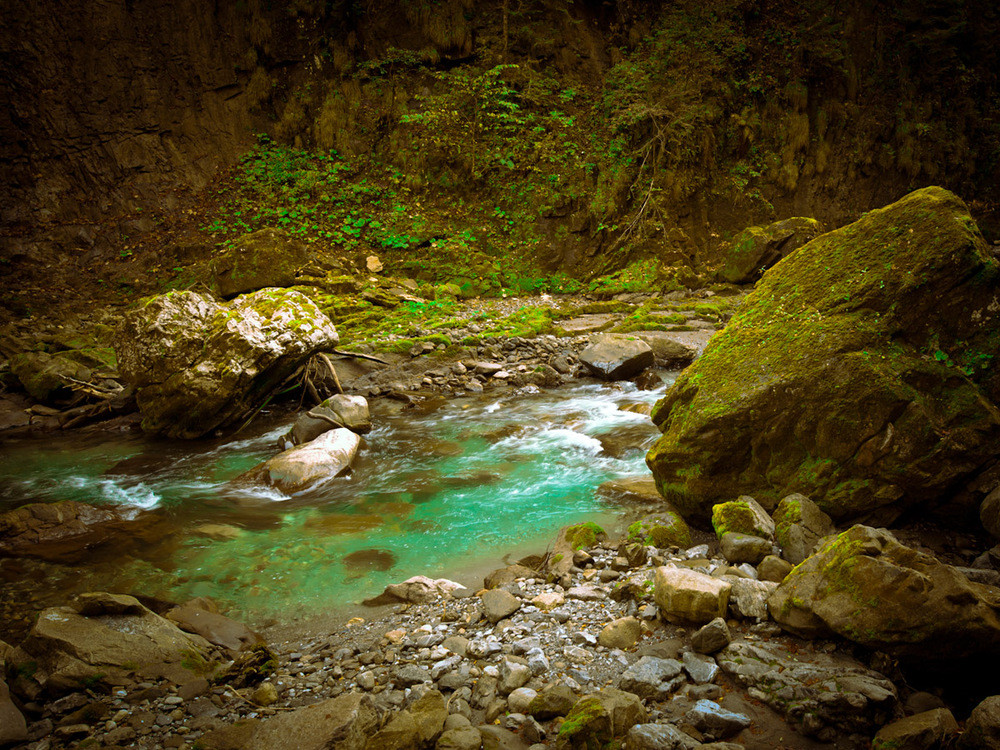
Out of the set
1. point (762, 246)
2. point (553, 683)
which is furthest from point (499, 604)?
point (762, 246)

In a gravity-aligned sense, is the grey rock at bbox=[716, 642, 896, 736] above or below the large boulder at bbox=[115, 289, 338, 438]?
below

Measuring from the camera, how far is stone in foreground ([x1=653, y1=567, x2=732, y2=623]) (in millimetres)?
2818

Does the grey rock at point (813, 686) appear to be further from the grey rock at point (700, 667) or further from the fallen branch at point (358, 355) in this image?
the fallen branch at point (358, 355)

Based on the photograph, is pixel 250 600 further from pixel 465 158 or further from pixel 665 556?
pixel 465 158

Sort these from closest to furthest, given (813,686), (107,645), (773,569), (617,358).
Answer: (813,686)
(107,645)
(773,569)
(617,358)

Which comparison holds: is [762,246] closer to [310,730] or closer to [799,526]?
[799,526]

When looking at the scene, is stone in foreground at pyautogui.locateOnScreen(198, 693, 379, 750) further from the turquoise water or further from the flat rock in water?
the turquoise water

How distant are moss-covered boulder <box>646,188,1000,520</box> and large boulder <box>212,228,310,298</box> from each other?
36.3 ft

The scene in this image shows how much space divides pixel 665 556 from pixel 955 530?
195 cm

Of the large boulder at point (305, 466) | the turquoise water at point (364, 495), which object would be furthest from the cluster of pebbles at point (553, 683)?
the large boulder at point (305, 466)

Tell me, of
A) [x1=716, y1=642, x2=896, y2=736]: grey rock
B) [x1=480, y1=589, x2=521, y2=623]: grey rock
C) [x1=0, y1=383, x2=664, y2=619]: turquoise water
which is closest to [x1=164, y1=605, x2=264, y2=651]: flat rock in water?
[x1=0, y1=383, x2=664, y2=619]: turquoise water

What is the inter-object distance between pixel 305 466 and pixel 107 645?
358 cm

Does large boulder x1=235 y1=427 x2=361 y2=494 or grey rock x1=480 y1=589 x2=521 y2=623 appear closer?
grey rock x1=480 y1=589 x2=521 y2=623

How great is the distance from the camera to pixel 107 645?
3.01 meters
